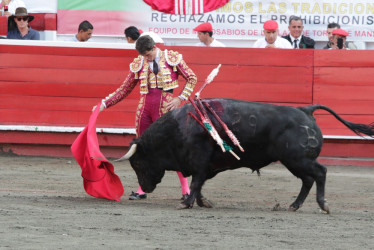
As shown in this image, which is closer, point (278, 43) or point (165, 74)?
point (165, 74)

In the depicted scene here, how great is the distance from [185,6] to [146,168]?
3348 millimetres

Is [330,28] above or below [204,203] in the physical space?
above

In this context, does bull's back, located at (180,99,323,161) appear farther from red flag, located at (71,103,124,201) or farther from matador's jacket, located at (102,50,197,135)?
red flag, located at (71,103,124,201)

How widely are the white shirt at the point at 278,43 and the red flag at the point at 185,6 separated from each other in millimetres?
537

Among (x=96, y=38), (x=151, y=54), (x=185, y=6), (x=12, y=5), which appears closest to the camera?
(x=151, y=54)

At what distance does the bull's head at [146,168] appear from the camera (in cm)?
659

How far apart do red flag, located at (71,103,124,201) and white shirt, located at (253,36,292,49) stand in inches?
122

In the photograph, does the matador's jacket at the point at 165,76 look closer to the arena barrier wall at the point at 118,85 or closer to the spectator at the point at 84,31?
the arena barrier wall at the point at 118,85

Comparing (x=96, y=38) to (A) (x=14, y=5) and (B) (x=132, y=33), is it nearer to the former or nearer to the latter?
(A) (x=14, y=5)

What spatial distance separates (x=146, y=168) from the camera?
6621mm

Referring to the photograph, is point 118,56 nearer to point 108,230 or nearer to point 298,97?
point 298,97

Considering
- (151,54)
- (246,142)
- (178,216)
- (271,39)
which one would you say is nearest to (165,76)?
(151,54)

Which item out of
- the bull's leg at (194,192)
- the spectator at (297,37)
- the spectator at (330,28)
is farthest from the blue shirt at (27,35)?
the bull's leg at (194,192)

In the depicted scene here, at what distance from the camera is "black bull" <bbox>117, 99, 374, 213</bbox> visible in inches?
243
